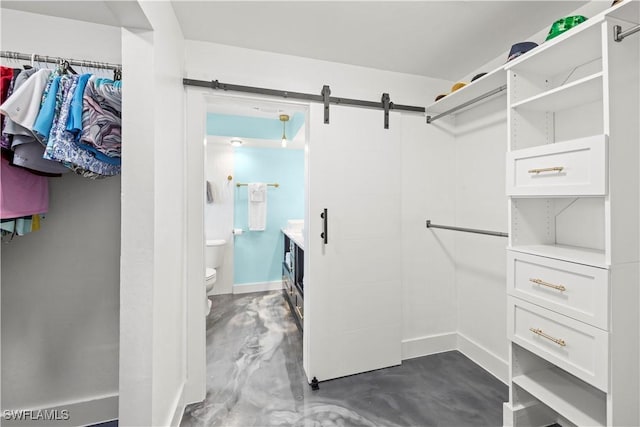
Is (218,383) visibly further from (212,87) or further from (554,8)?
(554,8)

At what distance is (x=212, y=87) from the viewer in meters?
1.76

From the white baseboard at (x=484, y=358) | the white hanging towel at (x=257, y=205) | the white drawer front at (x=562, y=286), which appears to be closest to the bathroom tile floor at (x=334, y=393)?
the white baseboard at (x=484, y=358)

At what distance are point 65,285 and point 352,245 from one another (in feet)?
5.97

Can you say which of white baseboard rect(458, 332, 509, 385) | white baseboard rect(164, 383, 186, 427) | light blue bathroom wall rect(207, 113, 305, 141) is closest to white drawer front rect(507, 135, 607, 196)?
white baseboard rect(458, 332, 509, 385)

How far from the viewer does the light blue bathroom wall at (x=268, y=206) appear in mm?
3814

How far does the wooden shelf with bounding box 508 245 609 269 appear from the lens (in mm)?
1130

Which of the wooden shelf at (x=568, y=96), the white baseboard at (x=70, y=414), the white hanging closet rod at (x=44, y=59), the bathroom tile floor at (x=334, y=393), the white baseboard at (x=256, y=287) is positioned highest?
the white hanging closet rod at (x=44, y=59)

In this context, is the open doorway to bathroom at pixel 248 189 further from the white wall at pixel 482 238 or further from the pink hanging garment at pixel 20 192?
the pink hanging garment at pixel 20 192

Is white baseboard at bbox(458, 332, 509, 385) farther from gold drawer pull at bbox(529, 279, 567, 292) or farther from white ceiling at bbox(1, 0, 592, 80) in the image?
white ceiling at bbox(1, 0, 592, 80)

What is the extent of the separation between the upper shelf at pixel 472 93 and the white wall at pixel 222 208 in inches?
106

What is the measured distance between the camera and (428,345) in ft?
7.49

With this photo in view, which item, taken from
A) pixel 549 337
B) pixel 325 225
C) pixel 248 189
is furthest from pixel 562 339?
pixel 248 189

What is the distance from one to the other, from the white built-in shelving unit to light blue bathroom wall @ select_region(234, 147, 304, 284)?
2.96 metres

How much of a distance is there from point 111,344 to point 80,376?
0.77 feet
